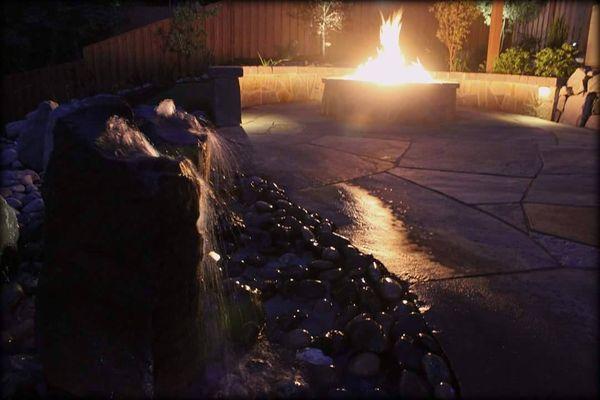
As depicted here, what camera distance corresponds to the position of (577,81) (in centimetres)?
835

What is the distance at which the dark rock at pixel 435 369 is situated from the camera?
2.07 meters

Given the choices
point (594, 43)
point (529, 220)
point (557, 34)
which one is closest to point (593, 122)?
point (594, 43)

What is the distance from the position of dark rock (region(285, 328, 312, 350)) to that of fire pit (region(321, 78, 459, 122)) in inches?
242

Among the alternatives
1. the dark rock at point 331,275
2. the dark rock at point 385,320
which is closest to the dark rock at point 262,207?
the dark rock at point 331,275

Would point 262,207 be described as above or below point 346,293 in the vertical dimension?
above

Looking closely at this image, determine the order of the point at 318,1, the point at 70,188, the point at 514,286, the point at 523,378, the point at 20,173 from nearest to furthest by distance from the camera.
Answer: the point at 70,188 → the point at 523,378 → the point at 514,286 → the point at 20,173 → the point at 318,1

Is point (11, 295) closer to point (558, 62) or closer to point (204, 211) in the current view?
point (204, 211)

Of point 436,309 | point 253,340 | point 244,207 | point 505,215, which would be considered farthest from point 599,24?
point 253,340

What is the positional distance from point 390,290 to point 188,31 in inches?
407

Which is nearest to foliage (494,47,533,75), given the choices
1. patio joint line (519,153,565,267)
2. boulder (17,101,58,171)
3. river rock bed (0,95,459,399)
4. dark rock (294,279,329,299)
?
patio joint line (519,153,565,267)

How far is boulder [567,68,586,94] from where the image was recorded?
8.21 m

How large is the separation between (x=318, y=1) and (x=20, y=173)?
9569 mm

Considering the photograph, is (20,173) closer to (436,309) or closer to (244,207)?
(244,207)

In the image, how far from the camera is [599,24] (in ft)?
27.7
